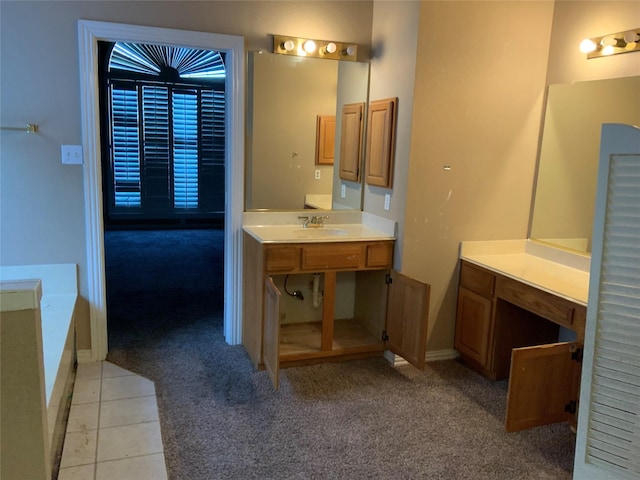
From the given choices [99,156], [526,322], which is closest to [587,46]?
[526,322]

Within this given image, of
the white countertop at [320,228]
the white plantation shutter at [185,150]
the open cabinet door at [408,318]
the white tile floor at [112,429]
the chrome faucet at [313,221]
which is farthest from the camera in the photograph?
the white plantation shutter at [185,150]

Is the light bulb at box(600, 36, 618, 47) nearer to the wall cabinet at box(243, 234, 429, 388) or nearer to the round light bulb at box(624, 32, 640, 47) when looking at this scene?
the round light bulb at box(624, 32, 640, 47)

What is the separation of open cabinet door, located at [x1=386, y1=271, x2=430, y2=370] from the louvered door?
1508 mm

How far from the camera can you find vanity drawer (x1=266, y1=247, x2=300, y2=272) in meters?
3.04

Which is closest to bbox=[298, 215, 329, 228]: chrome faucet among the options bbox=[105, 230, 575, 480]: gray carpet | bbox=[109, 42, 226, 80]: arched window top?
bbox=[105, 230, 575, 480]: gray carpet

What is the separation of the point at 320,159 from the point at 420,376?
167 centimetres

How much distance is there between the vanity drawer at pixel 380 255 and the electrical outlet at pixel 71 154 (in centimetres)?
184

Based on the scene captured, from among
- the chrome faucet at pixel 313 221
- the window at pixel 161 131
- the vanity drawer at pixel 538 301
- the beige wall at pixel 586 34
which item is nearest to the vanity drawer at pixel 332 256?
the chrome faucet at pixel 313 221

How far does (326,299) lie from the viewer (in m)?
3.22

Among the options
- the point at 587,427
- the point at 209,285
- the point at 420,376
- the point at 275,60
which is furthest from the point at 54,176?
the point at 587,427

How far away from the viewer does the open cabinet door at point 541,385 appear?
2.38 metres

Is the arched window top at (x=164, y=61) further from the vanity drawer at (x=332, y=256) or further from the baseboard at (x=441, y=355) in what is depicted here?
the baseboard at (x=441, y=355)

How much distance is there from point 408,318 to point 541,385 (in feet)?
2.87

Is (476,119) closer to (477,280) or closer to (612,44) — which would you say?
(612,44)
